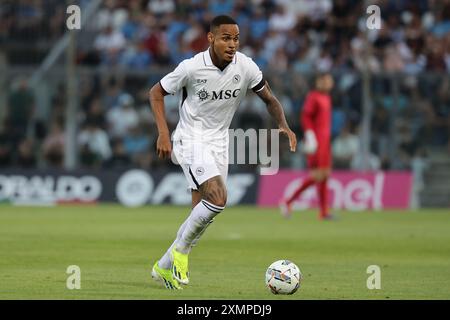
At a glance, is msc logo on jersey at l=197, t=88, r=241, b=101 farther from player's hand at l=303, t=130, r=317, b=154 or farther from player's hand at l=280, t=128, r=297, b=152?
player's hand at l=303, t=130, r=317, b=154

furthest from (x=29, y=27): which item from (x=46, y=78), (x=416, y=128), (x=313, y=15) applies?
(x=416, y=128)

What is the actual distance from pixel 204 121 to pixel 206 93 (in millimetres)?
267

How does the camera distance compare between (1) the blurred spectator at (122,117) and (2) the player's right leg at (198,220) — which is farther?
(1) the blurred spectator at (122,117)

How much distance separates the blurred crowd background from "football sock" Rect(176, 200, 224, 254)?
1460 cm

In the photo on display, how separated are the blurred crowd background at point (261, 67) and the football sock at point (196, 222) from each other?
47.9 ft

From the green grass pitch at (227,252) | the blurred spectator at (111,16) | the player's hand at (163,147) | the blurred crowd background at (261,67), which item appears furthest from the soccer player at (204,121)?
the blurred spectator at (111,16)

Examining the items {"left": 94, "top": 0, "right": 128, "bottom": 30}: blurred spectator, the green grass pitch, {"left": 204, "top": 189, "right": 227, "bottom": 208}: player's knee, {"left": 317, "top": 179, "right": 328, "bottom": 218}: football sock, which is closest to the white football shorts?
{"left": 204, "top": 189, "right": 227, "bottom": 208}: player's knee

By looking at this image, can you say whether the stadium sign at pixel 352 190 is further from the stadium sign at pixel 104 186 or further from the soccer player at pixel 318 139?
the soccer player at pixel 318 139

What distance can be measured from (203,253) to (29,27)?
1472 centimetres

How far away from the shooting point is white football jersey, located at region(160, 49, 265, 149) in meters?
10.7

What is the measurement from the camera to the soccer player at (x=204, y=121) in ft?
34.4

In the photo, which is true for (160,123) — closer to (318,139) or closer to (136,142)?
(318,139)

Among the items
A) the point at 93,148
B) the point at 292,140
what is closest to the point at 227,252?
the point at 292,140

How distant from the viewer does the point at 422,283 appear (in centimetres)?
1115
